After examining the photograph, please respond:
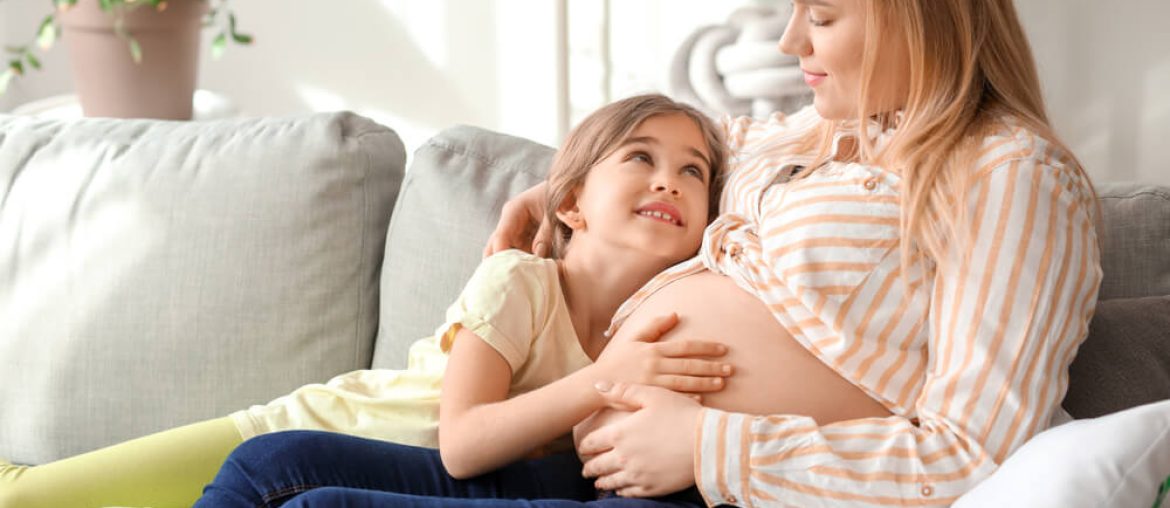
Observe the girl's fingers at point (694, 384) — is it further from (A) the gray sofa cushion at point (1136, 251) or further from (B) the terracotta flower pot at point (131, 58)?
(B) the terracotta flower pot at point (131, 58)

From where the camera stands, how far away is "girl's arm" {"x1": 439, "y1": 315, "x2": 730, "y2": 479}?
4.04 feet

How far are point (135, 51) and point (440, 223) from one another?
93cm

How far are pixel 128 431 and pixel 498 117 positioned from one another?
1.36m

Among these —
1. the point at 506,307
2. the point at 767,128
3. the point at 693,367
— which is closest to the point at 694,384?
the point at 693,367

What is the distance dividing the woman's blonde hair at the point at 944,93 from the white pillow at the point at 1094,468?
0.76 ft

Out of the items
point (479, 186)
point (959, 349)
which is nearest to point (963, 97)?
point (959, 349)

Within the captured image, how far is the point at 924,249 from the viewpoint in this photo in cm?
117

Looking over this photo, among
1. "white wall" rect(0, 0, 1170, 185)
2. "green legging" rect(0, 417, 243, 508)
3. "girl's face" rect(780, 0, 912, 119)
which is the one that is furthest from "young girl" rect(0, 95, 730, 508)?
"white wall" rect(0, 0, 1170, 185)

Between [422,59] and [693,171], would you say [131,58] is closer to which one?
[422,59]

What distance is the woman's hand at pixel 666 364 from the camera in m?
1.22

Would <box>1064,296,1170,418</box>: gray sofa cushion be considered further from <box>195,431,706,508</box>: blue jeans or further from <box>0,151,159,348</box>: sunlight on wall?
<box>0,151,159,348</box>: sunlight on wall

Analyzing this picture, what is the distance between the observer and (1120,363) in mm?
1256

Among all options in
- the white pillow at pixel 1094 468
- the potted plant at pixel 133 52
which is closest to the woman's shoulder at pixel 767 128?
the white pillow at pixel 1094 468

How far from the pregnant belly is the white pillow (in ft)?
0.69
